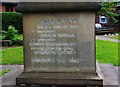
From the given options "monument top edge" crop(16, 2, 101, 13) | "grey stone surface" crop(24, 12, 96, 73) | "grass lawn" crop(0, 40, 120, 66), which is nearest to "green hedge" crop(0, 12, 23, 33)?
"grass lawn" crop(0, 40, 120, 66)

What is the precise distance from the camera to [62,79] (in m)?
5.67

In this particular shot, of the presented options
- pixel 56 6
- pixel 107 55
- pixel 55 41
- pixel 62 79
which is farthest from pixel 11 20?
pixel 62 79

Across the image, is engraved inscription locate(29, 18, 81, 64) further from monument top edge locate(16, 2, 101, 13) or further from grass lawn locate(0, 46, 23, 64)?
grass lawn locate(0, 46, 23, 64)

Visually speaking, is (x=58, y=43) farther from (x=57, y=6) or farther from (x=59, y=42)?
(x=57, y=6)

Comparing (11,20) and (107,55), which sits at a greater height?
(11,20)

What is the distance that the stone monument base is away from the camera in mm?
5570

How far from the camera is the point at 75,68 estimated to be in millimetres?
5805

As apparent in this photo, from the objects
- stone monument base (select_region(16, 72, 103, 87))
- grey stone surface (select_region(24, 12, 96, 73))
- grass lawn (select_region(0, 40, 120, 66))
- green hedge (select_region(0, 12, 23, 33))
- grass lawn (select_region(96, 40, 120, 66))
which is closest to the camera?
stone monument base (select_region(16, 72, 103, 87))

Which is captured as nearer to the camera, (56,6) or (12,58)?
(56,6)

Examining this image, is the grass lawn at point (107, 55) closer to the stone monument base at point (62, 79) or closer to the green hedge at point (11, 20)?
the stone monument base at point (62, 79)

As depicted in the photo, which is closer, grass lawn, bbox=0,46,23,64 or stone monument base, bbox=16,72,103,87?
stone monument base, bbox=16,72,103,87

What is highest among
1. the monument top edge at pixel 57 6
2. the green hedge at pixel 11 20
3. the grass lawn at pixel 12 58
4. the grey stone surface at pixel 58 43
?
the green hedge at pixel 11 20

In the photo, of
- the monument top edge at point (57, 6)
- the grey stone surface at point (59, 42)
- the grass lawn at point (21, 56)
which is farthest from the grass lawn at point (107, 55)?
the monument top edge at point (57, 6)

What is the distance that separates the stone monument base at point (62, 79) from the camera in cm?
557
